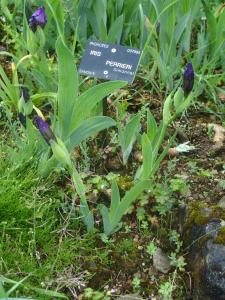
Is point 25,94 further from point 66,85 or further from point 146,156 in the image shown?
point 146,156

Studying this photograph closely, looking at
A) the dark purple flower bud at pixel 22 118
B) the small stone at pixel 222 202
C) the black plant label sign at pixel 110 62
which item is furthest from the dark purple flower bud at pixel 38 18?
the small stone at pixel 222 202

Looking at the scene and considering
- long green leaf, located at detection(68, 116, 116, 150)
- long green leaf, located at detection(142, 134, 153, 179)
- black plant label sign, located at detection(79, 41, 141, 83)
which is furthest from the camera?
black plant label sign, located at detection(79, 41, 141, 83)

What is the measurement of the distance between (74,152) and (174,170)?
0.39m

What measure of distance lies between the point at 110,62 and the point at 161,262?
2.28 feet

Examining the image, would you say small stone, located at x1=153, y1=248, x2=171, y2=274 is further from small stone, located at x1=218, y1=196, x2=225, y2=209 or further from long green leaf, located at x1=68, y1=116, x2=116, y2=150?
long green leaf, located at x1=68, y1=116, x2=116, y2=150

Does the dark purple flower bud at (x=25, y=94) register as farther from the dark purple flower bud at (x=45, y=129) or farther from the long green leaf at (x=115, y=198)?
the long green leaf at (x=115, y=198)

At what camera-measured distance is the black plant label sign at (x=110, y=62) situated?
5.60ft

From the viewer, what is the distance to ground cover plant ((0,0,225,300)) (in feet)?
5.03

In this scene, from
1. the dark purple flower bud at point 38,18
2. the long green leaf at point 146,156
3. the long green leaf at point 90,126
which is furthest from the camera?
the dark purple flower bud at point 38,18

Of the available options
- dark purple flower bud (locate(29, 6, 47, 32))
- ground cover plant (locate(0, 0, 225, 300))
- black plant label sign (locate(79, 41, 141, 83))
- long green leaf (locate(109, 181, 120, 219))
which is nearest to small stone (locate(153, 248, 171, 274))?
ground cover plant (locate(0, 0, 225, 300))

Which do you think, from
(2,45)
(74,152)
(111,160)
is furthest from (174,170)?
(2,45)

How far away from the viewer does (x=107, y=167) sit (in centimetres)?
195

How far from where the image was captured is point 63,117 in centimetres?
156

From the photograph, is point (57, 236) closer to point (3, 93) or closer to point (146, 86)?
point (3, 93)
